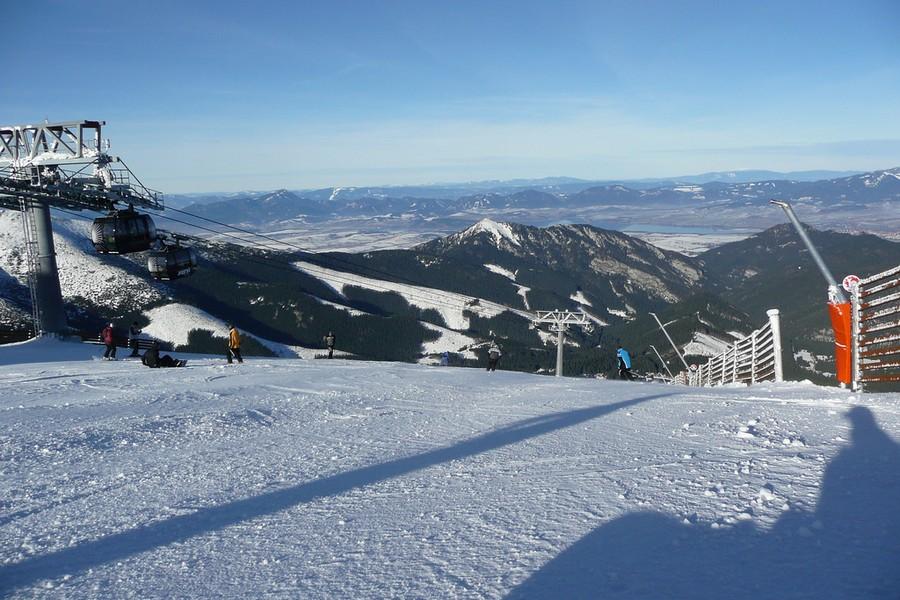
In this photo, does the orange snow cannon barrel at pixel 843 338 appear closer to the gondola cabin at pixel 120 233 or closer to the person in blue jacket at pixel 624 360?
the person in blue jacket at pixel 624 360

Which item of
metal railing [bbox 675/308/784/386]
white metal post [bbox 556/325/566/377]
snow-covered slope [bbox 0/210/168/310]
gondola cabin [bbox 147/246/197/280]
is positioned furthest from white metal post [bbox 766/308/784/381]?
snow-covered slope [bbox 0/210/168/310]

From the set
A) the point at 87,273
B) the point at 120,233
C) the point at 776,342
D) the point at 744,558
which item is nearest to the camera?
the point at 744,558

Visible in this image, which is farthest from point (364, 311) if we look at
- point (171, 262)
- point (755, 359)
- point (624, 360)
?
point (755, 359)

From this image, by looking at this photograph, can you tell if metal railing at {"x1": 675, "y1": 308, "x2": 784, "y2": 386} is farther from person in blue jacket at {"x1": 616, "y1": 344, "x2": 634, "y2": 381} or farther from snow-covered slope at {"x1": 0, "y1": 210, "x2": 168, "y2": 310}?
snow-covered slope at {"x1": 0, "y1": 210, "x2": 168, "y2": 310}

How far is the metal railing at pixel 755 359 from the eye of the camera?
12750 mm

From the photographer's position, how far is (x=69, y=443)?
7520 mm

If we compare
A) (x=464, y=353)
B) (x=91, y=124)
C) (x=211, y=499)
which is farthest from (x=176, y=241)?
(x=464, y=353)

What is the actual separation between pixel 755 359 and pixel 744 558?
12378 millimetres

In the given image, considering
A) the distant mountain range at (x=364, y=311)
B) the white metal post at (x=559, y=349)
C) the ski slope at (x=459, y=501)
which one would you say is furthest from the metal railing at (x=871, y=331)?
the distant mountain range at (x=364, y=311)

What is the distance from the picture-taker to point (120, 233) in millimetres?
21938

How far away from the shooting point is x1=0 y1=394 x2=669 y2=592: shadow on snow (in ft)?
13.6

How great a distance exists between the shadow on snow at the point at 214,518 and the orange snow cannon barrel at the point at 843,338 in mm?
A: 5710

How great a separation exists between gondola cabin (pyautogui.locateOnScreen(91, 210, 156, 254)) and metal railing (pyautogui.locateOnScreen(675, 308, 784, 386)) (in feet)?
66.3

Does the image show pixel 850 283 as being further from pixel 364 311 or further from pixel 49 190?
pixel 364 311
